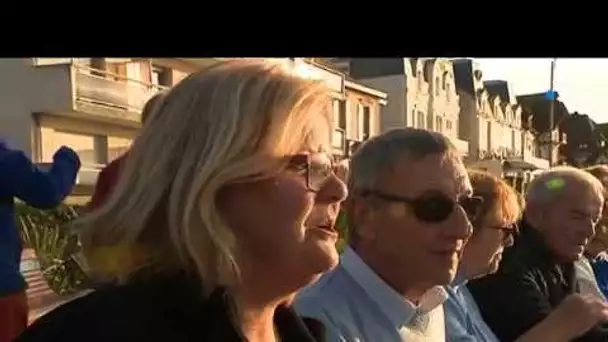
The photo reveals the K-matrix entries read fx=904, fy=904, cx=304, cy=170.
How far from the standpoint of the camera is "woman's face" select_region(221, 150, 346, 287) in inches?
52.2

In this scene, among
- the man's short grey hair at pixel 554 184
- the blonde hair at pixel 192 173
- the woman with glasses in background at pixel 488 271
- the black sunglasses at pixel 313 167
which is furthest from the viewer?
the man's short grey hair at pixel 554 184

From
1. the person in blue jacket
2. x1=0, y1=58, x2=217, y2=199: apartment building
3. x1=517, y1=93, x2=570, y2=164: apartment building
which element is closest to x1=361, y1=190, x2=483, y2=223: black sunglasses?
the person in blue jacket

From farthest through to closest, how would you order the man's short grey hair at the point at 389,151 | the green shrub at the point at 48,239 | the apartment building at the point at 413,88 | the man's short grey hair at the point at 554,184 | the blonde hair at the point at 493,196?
the apartment building at the point at 413,88, the green shrub at the point at 48,239, the man's short grey hair at the point at 554,184, the blonde hair at the point at 493,196, the man's short grey hair at the point at 389,151

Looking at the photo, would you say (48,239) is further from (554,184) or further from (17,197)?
(554,184)

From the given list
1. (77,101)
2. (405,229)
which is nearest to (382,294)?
(405,229)

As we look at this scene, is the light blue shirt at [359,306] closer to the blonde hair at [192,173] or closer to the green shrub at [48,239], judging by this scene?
the blonde hair at [192,173]

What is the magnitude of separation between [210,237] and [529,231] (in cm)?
201

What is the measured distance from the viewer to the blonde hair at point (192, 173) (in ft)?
4.09

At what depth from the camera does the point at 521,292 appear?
273 centimetres

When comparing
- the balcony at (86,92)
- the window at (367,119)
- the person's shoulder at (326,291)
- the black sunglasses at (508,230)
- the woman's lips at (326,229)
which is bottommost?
the window at (367,119)

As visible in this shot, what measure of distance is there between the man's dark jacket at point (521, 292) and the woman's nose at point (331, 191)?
138cm

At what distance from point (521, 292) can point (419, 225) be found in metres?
0.77

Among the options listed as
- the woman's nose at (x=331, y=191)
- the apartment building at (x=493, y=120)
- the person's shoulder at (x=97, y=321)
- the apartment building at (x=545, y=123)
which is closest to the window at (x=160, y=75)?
the woman's nose at (x=331, y=191)
